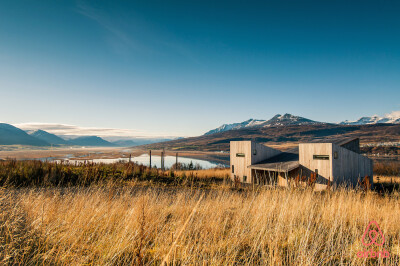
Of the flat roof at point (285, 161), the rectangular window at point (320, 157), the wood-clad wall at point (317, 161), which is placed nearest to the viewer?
the wood-clad wall at point (317, 161)

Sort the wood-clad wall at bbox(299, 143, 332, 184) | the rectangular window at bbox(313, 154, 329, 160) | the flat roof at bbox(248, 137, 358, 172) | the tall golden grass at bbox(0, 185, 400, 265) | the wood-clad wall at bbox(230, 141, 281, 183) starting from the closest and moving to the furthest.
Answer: the tall golden grass at bbox(0, 185, 400, 265) < the wood-clad wall at bbox(299, 143, 332, 184) < the rectangular window at bbox(313, 154, 329, 160) < the flat roof at bbox(248, 137, 358, 172) < the wood-clad wall at bbox(230, 141, 281, 183)

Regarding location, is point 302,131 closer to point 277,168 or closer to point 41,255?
point 277,168

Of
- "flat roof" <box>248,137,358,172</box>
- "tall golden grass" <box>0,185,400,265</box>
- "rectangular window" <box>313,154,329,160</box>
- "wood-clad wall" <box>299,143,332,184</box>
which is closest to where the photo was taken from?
"tall golden grass" <box>0,185,400,265</box>

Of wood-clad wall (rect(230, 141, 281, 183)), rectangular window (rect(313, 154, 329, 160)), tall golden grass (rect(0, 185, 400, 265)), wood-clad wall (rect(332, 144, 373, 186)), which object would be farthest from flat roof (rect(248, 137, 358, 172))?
tall golden grass (rect(0, 185, 400, 265))

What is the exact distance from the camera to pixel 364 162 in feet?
57.0

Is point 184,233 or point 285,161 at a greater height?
point 184,233

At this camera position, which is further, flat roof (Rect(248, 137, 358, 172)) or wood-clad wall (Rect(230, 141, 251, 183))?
wood-clad wall (Rect(230, 141, 251, 183))

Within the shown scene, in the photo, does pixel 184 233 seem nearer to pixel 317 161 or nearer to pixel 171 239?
pixel 171 239

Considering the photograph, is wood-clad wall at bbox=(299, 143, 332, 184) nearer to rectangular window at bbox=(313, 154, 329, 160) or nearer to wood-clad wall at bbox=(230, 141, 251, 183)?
rectangular window at bbox=(313, 154, 329, 160)

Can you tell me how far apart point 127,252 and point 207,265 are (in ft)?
3.83

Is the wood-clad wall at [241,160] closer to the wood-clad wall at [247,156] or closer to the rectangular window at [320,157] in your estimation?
the wood-clad wall at [247,156]

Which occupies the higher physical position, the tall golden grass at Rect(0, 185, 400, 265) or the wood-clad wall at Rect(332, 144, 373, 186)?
the tall golden grass at Rect(0, 185, 400, 265)

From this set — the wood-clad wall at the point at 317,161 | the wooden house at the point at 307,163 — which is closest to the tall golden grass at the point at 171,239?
the wooden house at the point at 307,163

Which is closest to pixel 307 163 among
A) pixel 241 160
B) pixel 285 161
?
pixel 285 161
